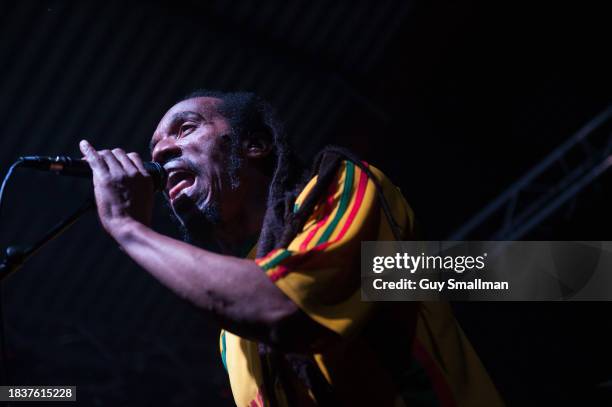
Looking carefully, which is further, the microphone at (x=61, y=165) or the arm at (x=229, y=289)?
the microphone at (x=61, y=165)

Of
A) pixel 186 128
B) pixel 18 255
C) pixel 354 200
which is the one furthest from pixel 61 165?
pixel 354 200

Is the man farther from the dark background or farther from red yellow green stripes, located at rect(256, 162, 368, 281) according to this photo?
the dark background

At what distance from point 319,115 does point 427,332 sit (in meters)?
4.34

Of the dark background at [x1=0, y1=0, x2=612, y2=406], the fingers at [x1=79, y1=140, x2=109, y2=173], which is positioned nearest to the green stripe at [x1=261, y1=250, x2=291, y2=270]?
the fingers at [x1=79, y1=140, x2=109, y2=173]

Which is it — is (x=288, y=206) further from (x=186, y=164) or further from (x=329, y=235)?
(x=186, y=164)

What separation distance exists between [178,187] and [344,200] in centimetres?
88

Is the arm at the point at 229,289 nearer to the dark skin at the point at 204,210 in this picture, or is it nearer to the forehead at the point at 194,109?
the dark skin at the point at 204,210

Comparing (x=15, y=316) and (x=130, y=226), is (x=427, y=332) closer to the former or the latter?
(x=130, y=226)

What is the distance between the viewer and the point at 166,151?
245cm

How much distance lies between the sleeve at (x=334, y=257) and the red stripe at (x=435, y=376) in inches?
10.5

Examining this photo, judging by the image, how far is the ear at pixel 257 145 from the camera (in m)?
2.47

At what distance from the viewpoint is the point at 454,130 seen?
21.1ft

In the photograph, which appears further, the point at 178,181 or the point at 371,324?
the point at 178,181

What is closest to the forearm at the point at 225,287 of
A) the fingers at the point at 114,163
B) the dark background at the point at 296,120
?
the fingers at the point at 114,163
